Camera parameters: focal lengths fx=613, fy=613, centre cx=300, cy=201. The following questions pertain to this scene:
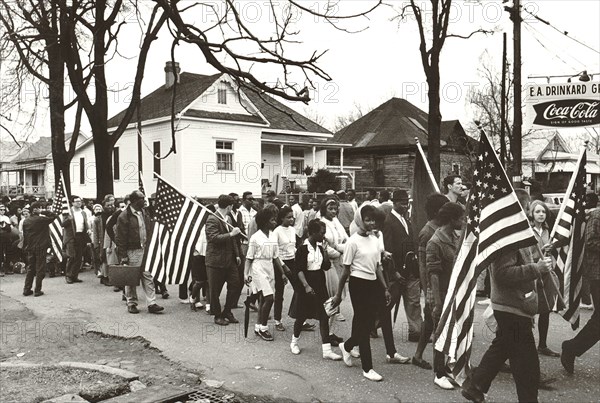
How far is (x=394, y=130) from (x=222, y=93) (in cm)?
1871

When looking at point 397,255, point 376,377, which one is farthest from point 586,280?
point 376,377

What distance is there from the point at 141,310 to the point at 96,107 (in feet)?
29.7

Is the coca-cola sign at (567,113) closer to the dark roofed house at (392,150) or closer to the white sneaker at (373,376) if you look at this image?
the white sneaker at (373,376)

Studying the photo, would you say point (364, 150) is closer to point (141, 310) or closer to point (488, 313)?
point (141, 310)

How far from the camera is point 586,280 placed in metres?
7.31

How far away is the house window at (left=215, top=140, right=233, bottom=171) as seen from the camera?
30.6 metres

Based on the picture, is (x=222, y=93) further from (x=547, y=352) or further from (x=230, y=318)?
(x=547, y=352)

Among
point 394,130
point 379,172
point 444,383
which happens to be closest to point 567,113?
point 444,383

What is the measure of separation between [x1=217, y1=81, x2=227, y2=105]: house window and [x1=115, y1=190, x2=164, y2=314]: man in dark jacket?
2096cm

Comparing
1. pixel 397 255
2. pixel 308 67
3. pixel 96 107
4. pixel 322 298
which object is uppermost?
pixel 96 107

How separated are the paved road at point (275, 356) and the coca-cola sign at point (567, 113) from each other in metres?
10.9

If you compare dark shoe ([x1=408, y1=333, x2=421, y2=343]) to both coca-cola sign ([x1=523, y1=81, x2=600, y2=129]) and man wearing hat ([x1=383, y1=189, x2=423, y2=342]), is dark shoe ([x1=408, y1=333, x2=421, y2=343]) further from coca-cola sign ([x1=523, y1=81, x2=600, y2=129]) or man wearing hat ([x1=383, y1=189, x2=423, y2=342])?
coca-cola sign ([x1=523, y1=81, x2=600, y2=129])

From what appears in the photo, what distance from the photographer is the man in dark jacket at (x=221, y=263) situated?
9.20 meters

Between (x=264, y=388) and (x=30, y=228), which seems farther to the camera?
(x=30, y=228)
